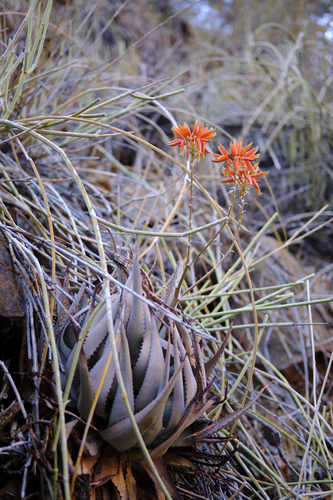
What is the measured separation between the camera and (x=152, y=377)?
25.5 inches

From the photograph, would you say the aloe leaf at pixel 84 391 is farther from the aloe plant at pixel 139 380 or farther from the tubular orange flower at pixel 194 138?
the tubular orange flower at pixel 194 138

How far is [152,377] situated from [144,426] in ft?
0.25

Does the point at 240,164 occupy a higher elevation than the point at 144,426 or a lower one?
higher

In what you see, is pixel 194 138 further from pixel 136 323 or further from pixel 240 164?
pixel 136 323

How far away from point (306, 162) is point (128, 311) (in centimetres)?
175

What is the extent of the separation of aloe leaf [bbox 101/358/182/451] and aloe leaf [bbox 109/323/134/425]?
14 mm

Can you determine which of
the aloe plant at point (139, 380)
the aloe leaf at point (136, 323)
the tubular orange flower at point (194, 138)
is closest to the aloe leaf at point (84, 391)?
the aloe plant at point (139, 380)

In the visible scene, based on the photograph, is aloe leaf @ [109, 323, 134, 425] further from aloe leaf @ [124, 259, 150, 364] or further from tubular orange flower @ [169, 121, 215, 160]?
tubular orange flower @ [169, 121, 215, 160]

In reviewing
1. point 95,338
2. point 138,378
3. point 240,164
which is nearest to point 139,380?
point 138,378

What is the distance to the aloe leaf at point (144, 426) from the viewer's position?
0.59 metres

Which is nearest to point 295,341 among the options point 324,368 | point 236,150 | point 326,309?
point 324,368

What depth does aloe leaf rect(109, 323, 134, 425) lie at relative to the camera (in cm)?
62

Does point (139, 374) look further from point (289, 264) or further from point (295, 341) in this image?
point (289, 264)

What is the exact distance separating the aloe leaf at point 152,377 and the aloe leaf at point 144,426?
0.04 metres
